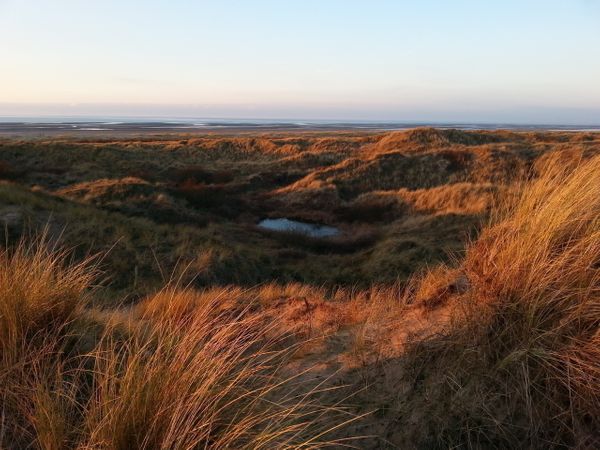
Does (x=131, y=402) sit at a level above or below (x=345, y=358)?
above

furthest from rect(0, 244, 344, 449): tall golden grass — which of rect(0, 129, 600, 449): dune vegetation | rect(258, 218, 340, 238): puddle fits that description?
rect(258, 218, 340, 238): puddle

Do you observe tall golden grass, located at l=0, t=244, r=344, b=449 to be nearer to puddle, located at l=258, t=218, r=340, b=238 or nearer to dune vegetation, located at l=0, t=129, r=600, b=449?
dune vegetation, located at l=0, t=129, r=600, b=449

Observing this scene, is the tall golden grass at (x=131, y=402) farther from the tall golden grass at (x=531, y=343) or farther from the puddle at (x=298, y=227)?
the puddle at (x=298, y=227)

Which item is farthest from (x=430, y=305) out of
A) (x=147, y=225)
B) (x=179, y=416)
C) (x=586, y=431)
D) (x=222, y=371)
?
→ (x=147, y=225)

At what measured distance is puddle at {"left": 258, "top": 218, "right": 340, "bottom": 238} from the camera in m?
22.4

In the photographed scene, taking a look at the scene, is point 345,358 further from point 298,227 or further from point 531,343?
point 298,227

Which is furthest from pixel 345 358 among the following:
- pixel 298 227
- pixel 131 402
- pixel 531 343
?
pixel 298 227

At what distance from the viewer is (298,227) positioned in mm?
23422

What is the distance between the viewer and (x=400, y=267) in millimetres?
15695

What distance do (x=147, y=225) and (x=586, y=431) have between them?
1739 centimetres

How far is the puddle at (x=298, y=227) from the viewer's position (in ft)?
73.4

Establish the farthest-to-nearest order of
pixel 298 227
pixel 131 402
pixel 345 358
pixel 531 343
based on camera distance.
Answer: pixel 298 227, pixel 345 358, pixel 531 343, pixel 131 402

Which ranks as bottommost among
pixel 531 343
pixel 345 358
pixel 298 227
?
pixel 298 227

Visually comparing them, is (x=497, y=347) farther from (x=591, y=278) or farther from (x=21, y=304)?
(x=21, y=304)
